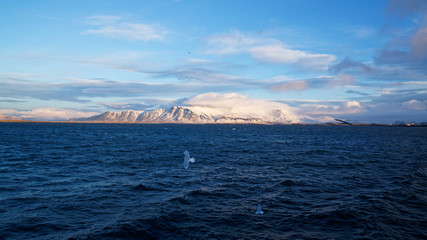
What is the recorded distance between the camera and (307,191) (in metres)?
21.7

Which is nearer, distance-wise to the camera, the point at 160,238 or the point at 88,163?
the point at 160,238

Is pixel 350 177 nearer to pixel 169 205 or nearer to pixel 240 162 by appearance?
pixel 240 162

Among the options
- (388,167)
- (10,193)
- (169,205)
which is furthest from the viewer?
(388,167)

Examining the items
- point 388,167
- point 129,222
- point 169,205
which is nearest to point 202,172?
point 169,205

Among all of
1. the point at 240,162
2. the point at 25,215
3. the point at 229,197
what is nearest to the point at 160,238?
the point at 229,197

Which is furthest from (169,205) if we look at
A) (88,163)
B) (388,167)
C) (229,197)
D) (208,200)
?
(388,167)

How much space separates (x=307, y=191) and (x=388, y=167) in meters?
18.7

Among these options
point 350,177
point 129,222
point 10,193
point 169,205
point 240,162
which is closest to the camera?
point 129,222

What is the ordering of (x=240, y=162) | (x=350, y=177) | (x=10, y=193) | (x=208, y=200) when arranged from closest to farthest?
(x=208, y=200)
(x=10, y=193)
(x=350, y=177)
(x=240, y=162)

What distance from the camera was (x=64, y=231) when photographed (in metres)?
13.9

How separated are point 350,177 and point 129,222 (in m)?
22.3

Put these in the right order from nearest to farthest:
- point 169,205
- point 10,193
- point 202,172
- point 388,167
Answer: point 169,205
point 10,193
point 202,172
point 388,167

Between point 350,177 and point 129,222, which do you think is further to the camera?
point 350,177

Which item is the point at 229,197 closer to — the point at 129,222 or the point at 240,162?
the point at 129,222
